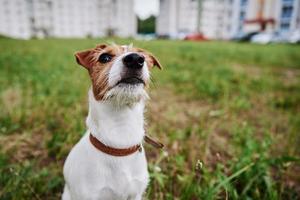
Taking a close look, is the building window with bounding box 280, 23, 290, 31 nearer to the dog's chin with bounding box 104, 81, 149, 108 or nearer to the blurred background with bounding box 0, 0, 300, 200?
the blurred background with bounding box 0, 0, 300, 200

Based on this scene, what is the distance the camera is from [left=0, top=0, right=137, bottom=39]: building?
7650cm

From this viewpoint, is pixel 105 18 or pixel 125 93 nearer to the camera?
pixel 125 93

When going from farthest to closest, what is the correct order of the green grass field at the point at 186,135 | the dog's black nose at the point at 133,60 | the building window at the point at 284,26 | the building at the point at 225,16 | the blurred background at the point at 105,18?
1. the blurred background at the point at 105,18
2. the building window at the point at 284,26
3. the building at the point at 225,16
4. the green grass field at the point at 186,135
5. the dog's black nose at the point at 133,60

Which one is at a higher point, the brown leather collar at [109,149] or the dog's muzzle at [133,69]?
the dog's muzzle at [133,69]

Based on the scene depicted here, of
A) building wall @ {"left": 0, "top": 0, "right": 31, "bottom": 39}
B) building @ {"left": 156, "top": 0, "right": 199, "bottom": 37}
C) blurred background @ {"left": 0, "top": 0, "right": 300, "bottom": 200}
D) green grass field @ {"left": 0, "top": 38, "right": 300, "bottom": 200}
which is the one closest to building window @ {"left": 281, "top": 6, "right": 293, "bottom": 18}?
building @ {"left": 156, "top": 0, "right": 199, "bottom": 37}

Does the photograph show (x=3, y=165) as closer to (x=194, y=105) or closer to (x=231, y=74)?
(x=194, y=105)

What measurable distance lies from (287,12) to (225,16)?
21.5 m

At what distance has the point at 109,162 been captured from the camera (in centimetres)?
192

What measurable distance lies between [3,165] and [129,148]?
1.35 metres

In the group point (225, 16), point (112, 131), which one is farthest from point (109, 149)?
point (225, 16)

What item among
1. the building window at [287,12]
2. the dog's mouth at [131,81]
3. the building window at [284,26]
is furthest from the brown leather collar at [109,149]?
the building window at [284,26]

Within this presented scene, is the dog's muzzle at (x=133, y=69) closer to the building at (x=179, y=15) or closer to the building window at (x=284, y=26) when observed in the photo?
the building window at (x=284, y=26)

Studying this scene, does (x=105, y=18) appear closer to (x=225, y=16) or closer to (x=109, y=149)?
(x=225, y=16)

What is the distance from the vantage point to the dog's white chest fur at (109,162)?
6.23 ft
